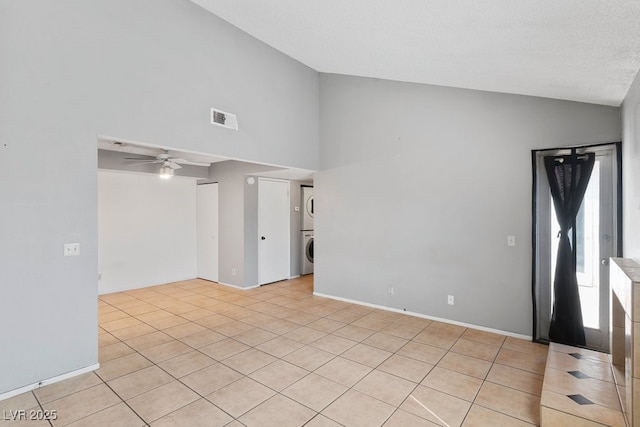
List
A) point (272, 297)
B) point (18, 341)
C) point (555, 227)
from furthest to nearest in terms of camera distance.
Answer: point (272, 297) → point (555, 227) → point (18, 341)

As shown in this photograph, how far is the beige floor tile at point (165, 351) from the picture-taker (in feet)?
10.1

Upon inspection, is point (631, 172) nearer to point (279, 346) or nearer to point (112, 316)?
point (279, 346)

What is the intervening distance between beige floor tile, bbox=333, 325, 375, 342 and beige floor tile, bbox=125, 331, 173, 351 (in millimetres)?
2001

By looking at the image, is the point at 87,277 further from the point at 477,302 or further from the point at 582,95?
the point at 582,95

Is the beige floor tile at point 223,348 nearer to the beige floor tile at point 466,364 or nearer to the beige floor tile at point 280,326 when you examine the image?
the beige floor tile at point 280,326

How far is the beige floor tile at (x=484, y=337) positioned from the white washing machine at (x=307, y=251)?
12.8 ft

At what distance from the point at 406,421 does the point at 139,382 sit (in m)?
Answer: 2.21

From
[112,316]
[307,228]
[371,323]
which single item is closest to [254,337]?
[371,323]

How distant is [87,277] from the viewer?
2.78m

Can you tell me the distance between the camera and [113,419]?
2148 mm

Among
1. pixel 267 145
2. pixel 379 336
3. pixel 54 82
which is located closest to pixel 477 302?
pixel 379 336

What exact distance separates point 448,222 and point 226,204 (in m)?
4.09

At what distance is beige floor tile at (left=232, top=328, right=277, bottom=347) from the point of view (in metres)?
3.46

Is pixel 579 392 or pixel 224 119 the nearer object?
pixel 579 392
